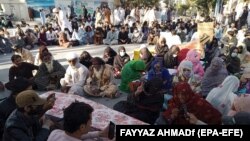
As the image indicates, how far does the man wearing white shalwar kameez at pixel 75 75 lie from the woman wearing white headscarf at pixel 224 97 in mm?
2764

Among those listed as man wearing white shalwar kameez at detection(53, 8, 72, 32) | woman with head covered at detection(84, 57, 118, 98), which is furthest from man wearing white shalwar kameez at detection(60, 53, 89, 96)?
man wearing white shalwar kameez at detection(53, 8, 72, 32)

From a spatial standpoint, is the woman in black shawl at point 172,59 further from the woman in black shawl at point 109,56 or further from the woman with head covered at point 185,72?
the woman with head covered at point 185,72

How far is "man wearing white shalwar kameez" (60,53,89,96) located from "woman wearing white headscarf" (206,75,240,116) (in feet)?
9.07

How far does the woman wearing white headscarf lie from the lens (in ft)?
12.5

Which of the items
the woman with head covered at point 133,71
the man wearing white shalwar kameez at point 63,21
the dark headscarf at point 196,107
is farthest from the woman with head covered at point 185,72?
the man wearing white shalwar kameez at point 63,21

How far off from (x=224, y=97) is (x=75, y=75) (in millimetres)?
3067

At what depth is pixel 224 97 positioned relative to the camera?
390 cm

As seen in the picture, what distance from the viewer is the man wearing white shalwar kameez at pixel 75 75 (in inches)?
231

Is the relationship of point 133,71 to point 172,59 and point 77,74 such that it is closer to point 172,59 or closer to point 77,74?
point 77,74

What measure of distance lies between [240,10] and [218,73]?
354 inches

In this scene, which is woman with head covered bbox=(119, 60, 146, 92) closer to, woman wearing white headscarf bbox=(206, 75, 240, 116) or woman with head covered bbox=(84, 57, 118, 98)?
woman with head covered bbox=(84, 57, 118, 98)

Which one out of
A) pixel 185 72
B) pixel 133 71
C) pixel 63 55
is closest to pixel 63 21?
pixel 63 55

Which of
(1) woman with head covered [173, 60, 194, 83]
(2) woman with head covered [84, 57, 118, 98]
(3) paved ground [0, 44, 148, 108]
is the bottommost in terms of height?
(3) paved ground [0, 44, 148, 108]

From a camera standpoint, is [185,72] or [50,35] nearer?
[185,72]
